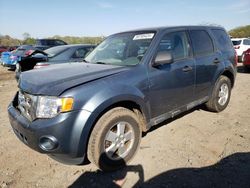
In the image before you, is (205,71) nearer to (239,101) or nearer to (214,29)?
(214,29)

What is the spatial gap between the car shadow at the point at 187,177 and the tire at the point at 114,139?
155mm

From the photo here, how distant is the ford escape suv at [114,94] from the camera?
9.41 ft

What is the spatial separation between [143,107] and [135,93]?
29 cm

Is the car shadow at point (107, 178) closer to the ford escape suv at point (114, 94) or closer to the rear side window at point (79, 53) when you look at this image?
the ford escape suv at point (114, 94)

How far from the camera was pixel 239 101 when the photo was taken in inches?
257

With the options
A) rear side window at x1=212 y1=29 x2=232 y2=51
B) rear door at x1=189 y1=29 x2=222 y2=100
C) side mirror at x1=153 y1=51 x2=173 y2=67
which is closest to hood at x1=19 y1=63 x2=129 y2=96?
side mirror at x1=153 y1=51 x2=173 y2=67

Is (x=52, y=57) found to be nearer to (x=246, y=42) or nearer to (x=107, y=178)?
(x=107, y=178)

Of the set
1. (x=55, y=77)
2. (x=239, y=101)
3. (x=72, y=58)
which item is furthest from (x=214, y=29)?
(x=72, y=58)

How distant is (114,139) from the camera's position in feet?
10.8

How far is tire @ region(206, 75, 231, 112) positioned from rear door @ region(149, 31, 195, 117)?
969 mm

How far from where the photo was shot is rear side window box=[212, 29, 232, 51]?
5.34 meters

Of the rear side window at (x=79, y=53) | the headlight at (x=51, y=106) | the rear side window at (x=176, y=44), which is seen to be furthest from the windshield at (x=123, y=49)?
the rear side window at (x=79, y=53)

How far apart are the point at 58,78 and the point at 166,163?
187cm

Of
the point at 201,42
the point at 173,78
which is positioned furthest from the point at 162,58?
the point at 201,42
